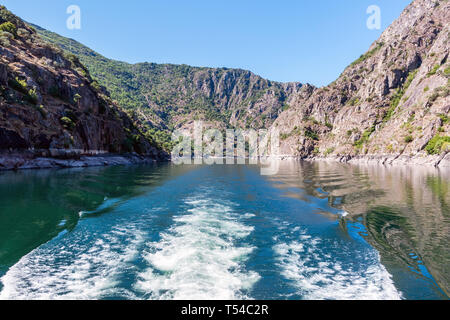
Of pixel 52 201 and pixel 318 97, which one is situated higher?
pixel 318 97

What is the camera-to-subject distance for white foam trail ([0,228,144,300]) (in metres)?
6.88

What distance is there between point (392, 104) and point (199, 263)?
500ft

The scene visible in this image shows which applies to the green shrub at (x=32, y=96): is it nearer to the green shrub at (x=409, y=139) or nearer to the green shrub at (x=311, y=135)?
the green shrub at (x=409, y=139)

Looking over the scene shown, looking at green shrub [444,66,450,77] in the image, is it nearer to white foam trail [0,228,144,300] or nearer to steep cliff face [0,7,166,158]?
white foam trail [0,228,144,300]

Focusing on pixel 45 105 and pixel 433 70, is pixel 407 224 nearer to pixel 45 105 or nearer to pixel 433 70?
pixel 45 105

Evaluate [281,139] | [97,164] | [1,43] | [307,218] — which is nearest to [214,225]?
[307,218]

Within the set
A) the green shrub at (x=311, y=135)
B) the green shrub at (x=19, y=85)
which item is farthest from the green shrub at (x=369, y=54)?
the green shrub at (x=19, y=85)

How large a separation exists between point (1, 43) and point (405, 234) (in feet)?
278

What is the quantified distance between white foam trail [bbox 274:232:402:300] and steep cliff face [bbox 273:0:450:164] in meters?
68.1

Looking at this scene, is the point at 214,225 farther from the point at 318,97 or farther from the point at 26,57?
the point at 318,97

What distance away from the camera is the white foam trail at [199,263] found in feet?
23.4

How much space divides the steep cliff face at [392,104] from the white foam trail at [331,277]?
68076 mm

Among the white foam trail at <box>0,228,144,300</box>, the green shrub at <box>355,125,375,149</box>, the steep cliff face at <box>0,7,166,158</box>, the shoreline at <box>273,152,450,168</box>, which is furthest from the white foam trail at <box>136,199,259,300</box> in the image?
the green shrub at <box>355,125,375,149</box>

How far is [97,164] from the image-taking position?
208 feet
